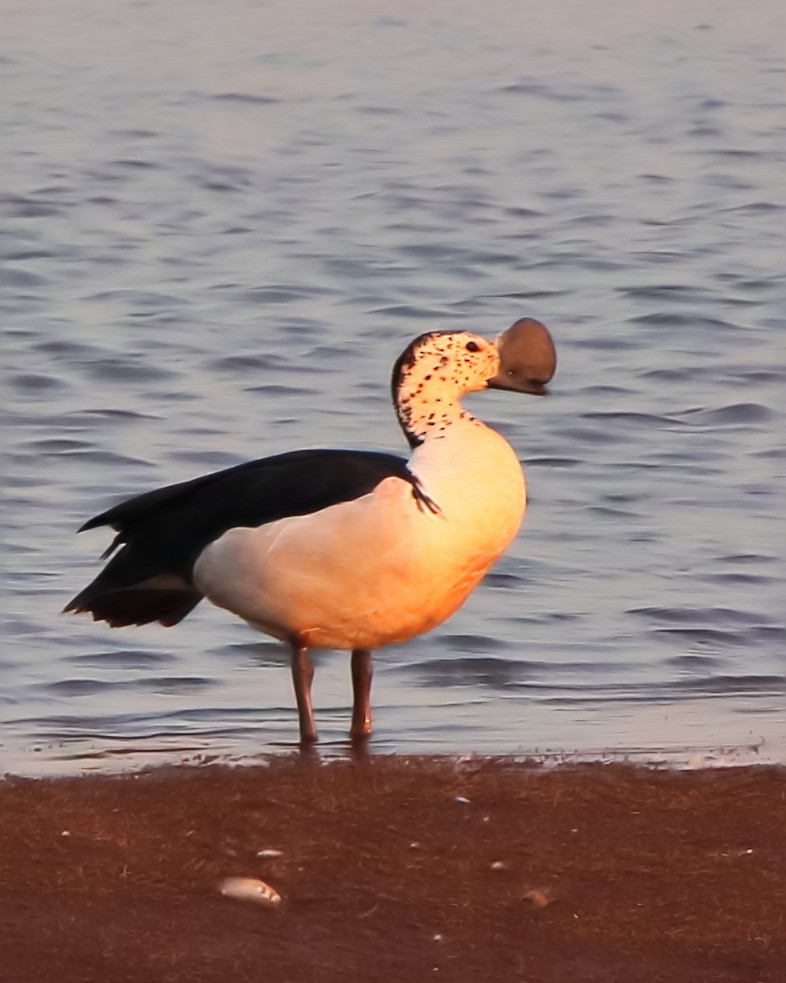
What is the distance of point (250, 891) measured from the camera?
5.90 m

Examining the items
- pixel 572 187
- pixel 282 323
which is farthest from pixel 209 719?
pixel 572 187

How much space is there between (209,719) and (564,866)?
8.90 feet

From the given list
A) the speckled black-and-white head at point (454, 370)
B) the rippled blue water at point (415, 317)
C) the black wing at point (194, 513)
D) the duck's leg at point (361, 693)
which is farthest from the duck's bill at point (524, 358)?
the rippled blue water at point (415, 317)

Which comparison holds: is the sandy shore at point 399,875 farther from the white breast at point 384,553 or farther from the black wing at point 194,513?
the black wing at point 194,513

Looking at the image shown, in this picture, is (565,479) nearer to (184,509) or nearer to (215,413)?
(215,413)

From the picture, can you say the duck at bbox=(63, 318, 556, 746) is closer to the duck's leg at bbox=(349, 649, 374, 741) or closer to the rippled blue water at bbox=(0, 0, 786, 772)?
the duck's leg at bbox=(349, 649, 374, 741)

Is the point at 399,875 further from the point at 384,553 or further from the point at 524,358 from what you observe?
the point at 524,358

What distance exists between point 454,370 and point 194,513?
3.05 ft

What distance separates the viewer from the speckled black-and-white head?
7.93 meters

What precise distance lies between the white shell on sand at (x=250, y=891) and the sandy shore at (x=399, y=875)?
0.03 meters

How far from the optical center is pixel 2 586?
1043 cm

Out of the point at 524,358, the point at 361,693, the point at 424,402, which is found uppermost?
the point at 524,358

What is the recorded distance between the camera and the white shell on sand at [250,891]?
5.87m

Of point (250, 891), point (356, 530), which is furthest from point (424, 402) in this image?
point (250, 891)
